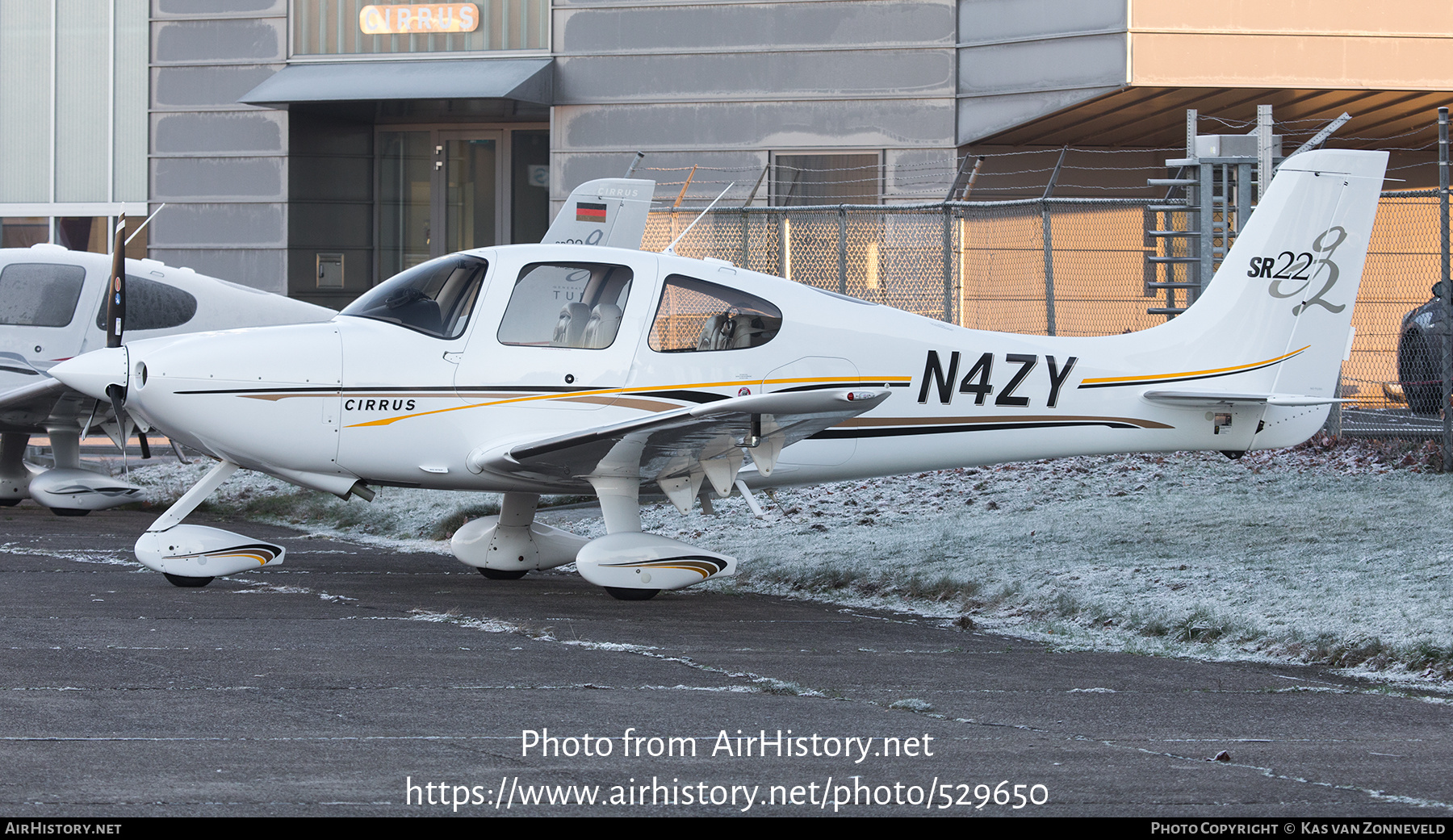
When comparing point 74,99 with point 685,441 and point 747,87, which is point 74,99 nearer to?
point 747,87

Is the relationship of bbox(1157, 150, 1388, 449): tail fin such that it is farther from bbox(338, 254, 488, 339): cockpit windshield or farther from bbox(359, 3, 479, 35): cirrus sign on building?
bbox(359, 3, 479, 35): cirrus sign on building

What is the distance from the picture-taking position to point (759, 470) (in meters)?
8.05

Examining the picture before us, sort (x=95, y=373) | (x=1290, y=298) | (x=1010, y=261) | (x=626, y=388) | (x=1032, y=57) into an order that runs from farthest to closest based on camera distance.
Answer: (x=1032, y=57)
(x=1010, y=261)
(x=1290, y=298)
(x=626, y=388)
(x=95, y=373)

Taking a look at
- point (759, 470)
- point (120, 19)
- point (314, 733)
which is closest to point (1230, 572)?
point (759, 470)

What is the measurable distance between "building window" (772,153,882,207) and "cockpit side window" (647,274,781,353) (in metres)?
11.2

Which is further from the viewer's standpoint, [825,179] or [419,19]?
[419,19]

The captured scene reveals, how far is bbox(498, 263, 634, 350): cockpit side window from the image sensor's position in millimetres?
8312

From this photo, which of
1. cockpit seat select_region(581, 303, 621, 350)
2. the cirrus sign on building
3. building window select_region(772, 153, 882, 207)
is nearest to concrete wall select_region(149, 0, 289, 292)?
the cirrus sign on building

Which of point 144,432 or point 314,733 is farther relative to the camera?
point 144,432

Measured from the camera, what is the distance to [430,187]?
22828 millimetres

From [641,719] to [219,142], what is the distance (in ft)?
60.3

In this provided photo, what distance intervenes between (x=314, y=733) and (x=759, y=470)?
360cm

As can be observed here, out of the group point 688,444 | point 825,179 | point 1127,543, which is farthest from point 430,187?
point 688,444

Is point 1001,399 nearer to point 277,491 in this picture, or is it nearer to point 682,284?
point 682,284
